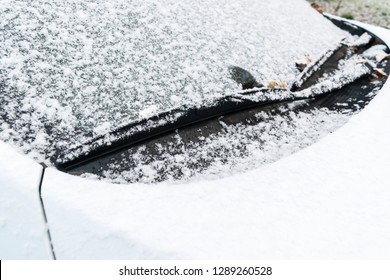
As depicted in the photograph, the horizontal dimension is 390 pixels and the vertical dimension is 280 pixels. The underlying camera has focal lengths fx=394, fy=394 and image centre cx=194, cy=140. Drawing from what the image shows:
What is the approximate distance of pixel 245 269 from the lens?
40.7 inches

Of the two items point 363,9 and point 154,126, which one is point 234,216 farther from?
point 363,9

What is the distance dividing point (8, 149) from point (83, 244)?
0.39 metres

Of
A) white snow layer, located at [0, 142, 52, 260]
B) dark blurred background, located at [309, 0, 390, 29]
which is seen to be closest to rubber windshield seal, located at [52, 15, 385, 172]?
white snow layer, located at [0, 142, 52, 260]

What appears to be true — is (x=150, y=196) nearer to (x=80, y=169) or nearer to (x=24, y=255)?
(x=80, y=169)

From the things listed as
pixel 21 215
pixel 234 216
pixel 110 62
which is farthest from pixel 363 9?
pixel 21 215

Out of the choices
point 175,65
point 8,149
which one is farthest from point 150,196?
point 175,65

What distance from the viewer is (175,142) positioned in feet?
4.47

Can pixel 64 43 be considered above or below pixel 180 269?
above

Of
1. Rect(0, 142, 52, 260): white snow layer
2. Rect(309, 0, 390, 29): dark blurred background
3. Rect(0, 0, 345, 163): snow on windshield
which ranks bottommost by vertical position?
Rect(309, 0, 390, 29): dark blurred background

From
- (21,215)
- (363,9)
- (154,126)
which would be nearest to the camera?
(21,215)

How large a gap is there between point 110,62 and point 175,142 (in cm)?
38

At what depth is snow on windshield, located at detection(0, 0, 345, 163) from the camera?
127 centimetres

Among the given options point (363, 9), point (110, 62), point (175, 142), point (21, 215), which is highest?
point (110, 62)

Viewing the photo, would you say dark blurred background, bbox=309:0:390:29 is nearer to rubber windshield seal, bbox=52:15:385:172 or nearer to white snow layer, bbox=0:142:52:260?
rubber windshield seal, bbox=52:15:385:172
